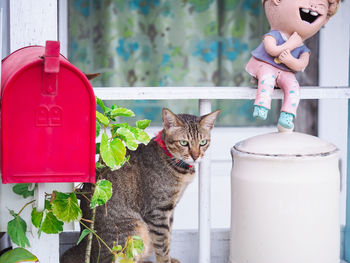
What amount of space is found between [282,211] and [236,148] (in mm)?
275

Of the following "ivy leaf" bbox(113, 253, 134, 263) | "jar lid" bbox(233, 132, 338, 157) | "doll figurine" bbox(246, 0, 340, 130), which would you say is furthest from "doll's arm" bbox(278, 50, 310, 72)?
"ivy leaf" bbox(113, 253, 134, 263)

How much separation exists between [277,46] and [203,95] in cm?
31

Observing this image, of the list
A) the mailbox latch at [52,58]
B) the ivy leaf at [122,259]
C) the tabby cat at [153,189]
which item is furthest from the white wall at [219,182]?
the mailbox latch at [52,58]

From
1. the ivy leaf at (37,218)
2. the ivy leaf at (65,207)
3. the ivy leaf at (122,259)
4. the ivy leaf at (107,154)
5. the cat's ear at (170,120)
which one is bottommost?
the ivy leaf at (122,259)

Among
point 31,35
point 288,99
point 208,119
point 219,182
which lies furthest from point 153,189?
point 219,182

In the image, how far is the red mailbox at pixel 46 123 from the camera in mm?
1372

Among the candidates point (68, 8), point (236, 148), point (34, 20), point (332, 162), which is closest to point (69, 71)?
point (34, 20)

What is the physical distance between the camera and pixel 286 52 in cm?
188

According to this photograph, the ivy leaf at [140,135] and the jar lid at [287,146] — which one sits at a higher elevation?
the ivy leaf at [140,135]

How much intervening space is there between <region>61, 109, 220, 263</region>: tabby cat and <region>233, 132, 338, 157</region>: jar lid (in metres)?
0.26

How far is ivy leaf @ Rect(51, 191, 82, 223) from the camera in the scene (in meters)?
1.52

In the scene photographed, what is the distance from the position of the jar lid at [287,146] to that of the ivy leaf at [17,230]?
0.76 metres

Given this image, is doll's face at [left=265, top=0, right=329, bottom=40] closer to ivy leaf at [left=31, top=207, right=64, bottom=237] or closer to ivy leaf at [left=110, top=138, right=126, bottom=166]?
ivy leaf at [left=110, top=138, right=126, bottom=166]

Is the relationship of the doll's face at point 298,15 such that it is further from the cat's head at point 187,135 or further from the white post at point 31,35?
the white post at point 31,35
